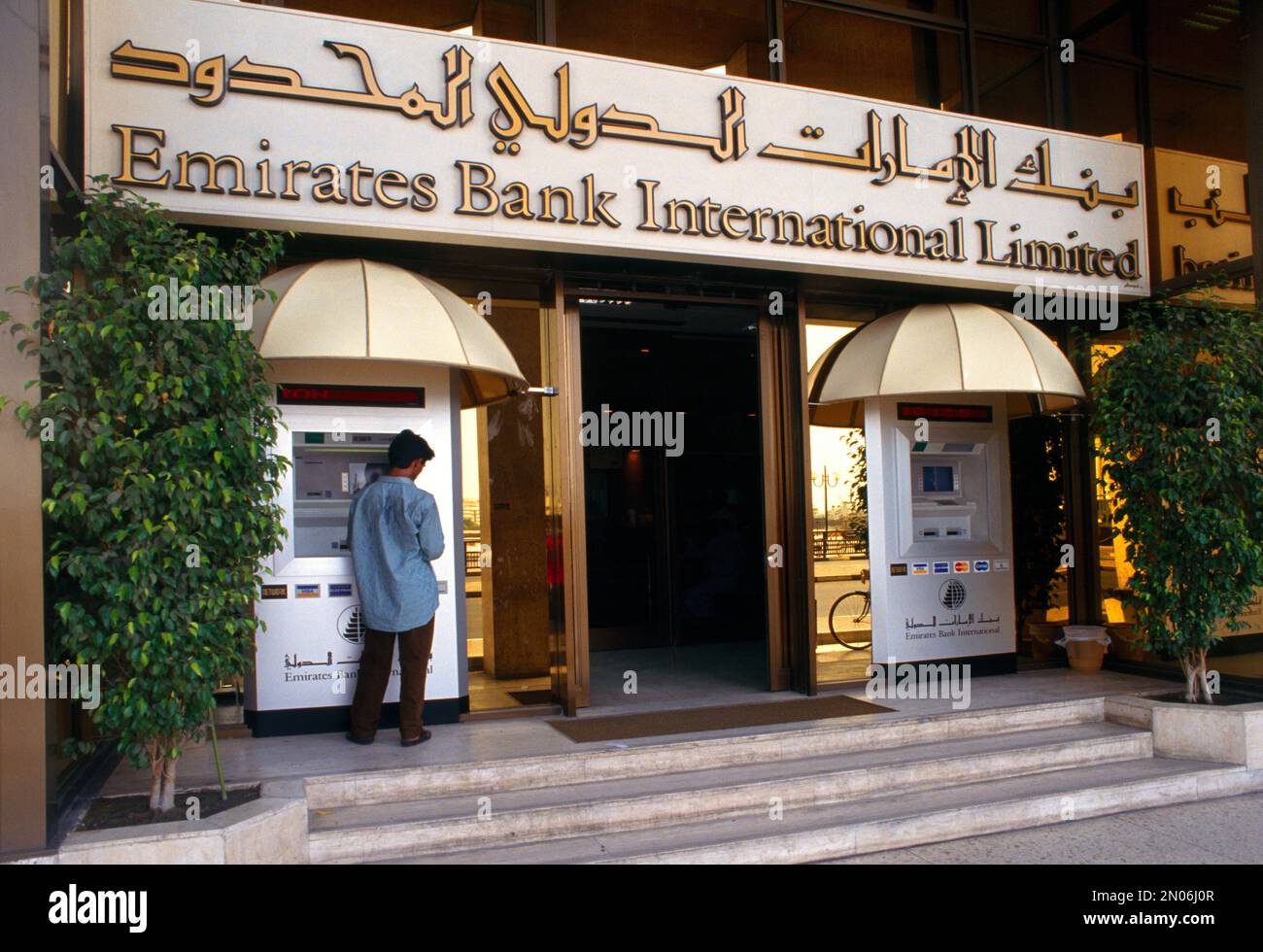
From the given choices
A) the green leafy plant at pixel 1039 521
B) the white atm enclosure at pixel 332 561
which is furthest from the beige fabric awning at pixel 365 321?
the green leafy plant at pixel 1039 521

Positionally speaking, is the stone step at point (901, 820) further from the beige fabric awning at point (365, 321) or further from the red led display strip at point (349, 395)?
the red led display strip at point (349, 395)

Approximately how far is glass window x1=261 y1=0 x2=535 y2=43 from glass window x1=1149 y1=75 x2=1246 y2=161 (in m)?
5.53

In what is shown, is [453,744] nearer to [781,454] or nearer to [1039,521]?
[781,454]

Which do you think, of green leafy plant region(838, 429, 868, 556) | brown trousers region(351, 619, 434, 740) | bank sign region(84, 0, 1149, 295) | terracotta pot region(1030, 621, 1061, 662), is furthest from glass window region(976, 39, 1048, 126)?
brown trousers region(351, 619, 434, 740)

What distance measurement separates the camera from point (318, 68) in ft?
18.5

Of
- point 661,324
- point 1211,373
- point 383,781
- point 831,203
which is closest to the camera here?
point 383,781

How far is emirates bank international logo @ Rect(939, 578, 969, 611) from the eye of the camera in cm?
762

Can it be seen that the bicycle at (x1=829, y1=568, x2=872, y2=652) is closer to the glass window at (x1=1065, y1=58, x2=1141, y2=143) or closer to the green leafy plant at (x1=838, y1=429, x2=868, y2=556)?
the green leafy plant at (x1=838, y1=429, x2=868, y2=556)

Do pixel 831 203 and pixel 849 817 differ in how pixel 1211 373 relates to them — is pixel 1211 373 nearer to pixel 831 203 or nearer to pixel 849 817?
pixel 831 203

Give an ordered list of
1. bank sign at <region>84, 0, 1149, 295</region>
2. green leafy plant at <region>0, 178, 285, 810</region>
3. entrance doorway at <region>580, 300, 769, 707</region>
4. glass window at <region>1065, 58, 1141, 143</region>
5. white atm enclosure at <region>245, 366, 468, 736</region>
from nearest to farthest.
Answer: green leafy plant at <region>0, 178, 285, 810</region> → bank sign at <region>84, 0, 1149, 295</region> → white atm enclosure at <region>245, 366, 468, 736</region> → glass window at <region>1065, 58, 1141, 143</region> → entrance doorway at <region>580, 300, 769, 707</region>

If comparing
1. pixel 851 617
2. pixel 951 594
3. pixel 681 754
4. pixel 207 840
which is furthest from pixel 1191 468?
pixel 207 840

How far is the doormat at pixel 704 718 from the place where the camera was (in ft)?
19.6

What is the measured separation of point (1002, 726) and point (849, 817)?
1883 millimetres
